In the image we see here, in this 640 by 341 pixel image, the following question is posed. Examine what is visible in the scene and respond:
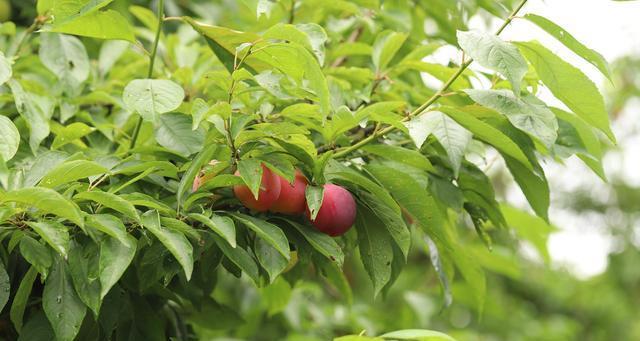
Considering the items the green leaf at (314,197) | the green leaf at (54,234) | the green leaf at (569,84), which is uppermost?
the green leaf at (569,84)

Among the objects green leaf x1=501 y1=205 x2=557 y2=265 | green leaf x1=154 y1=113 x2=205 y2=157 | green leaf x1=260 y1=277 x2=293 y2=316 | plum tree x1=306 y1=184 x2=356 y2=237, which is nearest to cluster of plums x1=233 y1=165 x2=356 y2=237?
plum tree x1=306 y1=184 x2=356 y2=237

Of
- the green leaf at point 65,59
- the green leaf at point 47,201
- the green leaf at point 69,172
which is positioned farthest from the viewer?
the green leaf at point 65,59

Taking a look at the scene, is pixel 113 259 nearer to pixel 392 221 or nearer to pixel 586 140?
pixel 392 221

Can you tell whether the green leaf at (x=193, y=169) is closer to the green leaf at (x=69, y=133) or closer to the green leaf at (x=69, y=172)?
the green leaf at (x=69, y=172)

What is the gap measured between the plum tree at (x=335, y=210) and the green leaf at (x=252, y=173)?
0.32 ft

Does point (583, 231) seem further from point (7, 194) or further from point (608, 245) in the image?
point (7, 194)

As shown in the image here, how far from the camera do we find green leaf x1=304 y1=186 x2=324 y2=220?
103 cm

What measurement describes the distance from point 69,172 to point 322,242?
0.33 meters

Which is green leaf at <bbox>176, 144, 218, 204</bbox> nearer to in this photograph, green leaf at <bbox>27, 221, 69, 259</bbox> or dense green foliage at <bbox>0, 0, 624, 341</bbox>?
dense green foliage at <bbox>0, 0, 624, 341</bbox>

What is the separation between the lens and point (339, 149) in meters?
1.19

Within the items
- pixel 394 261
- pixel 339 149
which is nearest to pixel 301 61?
pixel 339 149

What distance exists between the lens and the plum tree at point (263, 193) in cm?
107

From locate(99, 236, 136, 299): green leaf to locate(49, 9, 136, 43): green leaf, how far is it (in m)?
0.33

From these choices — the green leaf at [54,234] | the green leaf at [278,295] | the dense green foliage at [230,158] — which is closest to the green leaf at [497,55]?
the dense green foliage at [230,158]
